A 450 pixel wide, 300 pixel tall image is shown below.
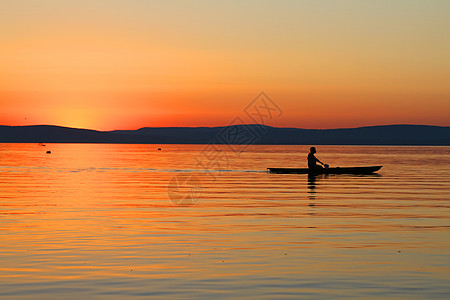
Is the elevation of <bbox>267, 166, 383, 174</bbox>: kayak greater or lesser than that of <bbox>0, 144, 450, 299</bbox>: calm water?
greater

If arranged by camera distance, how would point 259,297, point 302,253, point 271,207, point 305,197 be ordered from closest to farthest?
point 259,297, point 302,253, point 271,207, point 305,197

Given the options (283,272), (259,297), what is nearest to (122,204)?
(283,272)

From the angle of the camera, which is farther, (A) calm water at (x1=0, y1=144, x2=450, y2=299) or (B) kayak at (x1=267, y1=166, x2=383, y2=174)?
(B) kayak at (x1=267, y1=166, x2=383, y2=174)

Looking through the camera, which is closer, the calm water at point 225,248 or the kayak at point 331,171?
the calm water at point 225,248

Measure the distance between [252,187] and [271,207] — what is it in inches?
528

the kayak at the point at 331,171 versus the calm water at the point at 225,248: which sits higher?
the kayak at the point at 331,171

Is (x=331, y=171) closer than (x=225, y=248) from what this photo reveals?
No

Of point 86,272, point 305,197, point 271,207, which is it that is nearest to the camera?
point 86,272

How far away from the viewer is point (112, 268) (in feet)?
49.2

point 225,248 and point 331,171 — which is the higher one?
point 331,171

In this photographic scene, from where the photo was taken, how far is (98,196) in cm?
3566

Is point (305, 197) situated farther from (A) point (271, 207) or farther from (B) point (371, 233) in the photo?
(B) point (371, 233)

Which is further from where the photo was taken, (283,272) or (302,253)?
(302,253)

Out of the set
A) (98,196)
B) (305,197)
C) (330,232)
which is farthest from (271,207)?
(98,196)
